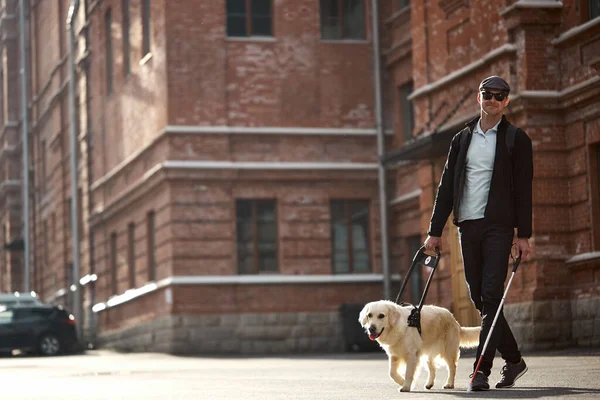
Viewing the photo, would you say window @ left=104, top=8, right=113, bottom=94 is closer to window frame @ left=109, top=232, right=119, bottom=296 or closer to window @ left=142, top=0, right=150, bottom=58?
window frame @ left=109, top=232, right=119, bottom=296

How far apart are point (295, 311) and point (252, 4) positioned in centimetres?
723

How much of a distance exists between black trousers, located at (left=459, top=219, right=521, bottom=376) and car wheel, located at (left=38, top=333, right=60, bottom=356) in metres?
27.1

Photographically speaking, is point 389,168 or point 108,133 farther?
point 108,133

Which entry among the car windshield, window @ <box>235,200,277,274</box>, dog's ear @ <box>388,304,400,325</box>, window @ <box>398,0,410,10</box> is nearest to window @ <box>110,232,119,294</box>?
the car windshield

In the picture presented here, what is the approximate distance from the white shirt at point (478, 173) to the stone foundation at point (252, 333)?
21375mm

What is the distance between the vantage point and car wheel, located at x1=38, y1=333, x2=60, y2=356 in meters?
37.3

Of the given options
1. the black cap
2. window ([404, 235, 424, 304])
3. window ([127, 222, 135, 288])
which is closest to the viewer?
the black cap

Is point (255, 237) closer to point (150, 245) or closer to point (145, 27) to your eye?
point (150, 245)

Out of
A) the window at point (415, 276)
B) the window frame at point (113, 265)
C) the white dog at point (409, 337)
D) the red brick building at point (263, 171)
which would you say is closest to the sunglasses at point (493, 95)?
the white dog at point (409, 337)

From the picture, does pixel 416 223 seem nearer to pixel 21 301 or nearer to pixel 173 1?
pixel 173 1

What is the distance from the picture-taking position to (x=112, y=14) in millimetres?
40406

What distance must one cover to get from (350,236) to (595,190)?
12.9 metres

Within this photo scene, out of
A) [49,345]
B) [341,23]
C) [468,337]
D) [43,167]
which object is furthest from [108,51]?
[468,337]

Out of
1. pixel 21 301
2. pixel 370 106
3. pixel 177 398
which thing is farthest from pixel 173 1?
pixel 177 398
